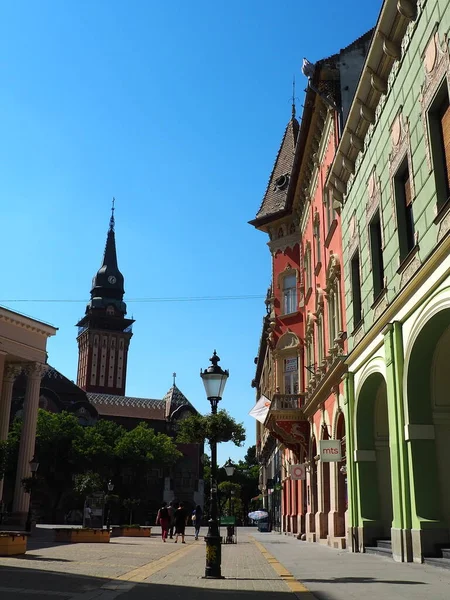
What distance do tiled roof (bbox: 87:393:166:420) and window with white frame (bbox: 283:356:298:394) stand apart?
81.2m

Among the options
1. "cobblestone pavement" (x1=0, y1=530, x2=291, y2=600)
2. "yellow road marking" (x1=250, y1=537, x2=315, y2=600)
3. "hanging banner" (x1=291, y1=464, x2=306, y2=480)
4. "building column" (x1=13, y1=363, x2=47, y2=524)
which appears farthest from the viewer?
"building column" (x1=13, y1=363, x2=47, y2=524)

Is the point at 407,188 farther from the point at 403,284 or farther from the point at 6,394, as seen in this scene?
the point at 6,394

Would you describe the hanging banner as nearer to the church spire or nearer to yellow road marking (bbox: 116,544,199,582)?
yellow road marking (bbox: 116,544,199,582)

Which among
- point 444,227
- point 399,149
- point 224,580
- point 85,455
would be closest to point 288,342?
point 399,149

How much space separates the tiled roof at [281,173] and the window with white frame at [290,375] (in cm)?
829

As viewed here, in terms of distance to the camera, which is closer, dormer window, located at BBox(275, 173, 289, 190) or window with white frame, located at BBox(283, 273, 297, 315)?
window with white frame, located at BBox(283, 273, 297, 315)

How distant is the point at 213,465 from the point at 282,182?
27.1 m

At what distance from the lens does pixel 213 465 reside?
44.8 feet

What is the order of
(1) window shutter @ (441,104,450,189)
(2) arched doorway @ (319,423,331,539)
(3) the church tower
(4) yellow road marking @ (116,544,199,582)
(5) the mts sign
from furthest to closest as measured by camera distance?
(3) the church tower → (2) arched doorway @ (319,423,331,539) → (5) the mts sign → (1) window shutter @ (441,104,450,189) → (4) yellow road marking @ (116,544,199,582)

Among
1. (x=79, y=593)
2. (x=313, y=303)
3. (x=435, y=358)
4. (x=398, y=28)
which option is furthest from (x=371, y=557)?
(x=313, y=303)

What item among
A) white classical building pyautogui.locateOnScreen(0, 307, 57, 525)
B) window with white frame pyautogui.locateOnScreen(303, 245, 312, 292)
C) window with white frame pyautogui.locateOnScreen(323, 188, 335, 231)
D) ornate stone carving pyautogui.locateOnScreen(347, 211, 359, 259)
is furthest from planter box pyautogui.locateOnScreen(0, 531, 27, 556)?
white classical building pyautogui.locateOnScreen(0, 307, 57, 525)

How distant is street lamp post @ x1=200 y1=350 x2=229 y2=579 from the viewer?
12.1 metres

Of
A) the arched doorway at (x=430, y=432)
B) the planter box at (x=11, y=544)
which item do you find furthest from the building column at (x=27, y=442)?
the arched doorway at (x=430, y=432)

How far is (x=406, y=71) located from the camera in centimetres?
1454
